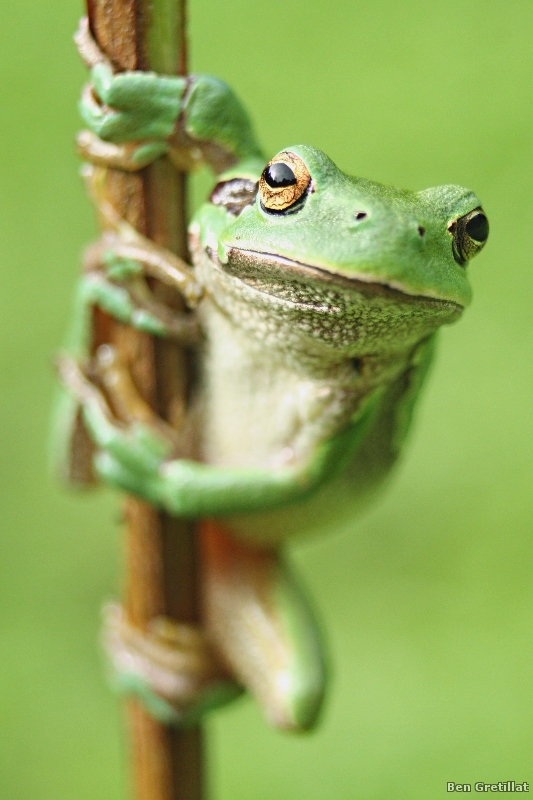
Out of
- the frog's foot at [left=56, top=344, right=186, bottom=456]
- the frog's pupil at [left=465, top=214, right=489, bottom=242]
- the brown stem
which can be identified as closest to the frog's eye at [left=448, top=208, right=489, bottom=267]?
the frog's pupil at [left=465, top=214, right=489, bottom=242]

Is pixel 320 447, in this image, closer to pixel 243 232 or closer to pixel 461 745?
pixel 243 232

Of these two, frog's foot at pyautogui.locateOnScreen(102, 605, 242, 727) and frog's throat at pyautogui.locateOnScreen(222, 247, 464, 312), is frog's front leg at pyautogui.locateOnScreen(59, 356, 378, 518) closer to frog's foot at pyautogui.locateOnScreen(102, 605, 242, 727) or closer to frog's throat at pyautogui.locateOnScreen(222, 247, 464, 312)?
frog's foot at pyautogui.locateOnScreen(102, 605, 242, 727)

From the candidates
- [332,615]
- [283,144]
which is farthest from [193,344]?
[283,144]

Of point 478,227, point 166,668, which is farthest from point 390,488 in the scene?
point 478,227

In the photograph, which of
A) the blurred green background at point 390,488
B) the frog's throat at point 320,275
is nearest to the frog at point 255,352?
the frog's throat at point 320,275

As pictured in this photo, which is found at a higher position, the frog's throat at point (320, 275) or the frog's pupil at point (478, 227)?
the frog's pupil at point (478, 227)

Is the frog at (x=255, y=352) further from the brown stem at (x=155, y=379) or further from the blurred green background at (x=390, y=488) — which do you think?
the blurred green background at (x=390, y=488)

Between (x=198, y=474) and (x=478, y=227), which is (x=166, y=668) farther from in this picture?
(x=478, y=227)
